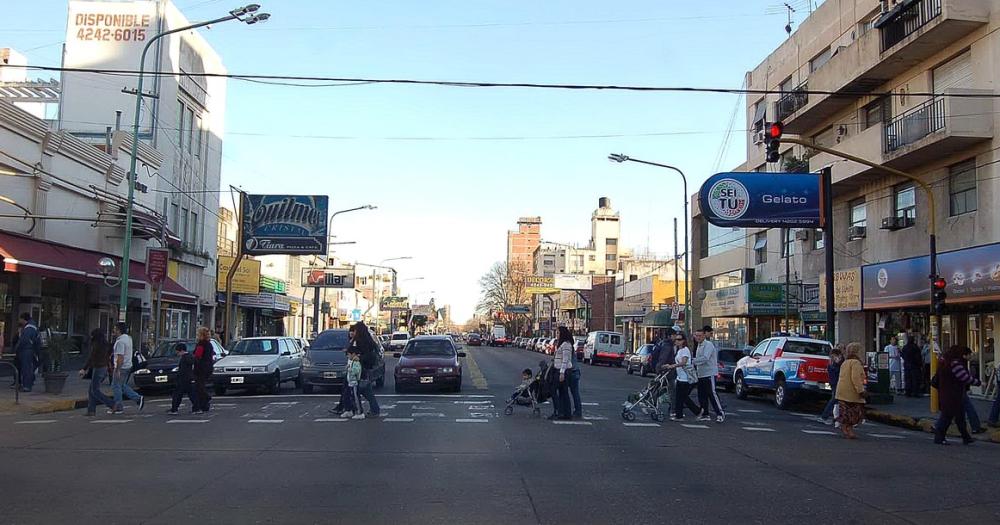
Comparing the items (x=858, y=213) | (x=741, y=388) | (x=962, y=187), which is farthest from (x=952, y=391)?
(x=858, y=213)

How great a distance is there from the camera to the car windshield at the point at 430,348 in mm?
23359

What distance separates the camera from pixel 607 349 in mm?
47938

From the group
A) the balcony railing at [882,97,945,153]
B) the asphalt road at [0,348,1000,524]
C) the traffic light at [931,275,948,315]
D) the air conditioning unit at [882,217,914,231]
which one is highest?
the balcony railing at [882,97,945,153]

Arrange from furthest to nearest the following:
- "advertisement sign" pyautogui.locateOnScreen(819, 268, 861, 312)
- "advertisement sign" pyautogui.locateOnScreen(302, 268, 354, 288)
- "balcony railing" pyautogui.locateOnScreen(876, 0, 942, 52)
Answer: "advertisement sign" pyautogui.locateOnScreen(302, 268, 354, 288) → "advertisement sign" pyautogui.locateOnScreen(819, 268, 861, 312) → "balcony railing" pyautogui.locateOnScreen(876, 0, 942, 52)

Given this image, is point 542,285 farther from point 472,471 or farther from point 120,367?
point 472,471

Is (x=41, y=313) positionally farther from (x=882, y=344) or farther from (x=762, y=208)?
(x=882, y=344)

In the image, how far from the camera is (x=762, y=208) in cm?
2497

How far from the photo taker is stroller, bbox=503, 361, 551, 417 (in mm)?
16906

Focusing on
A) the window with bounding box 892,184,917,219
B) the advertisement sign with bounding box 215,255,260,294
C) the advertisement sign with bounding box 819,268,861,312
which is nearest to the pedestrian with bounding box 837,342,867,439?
the window with bounding box 892,184,917,219

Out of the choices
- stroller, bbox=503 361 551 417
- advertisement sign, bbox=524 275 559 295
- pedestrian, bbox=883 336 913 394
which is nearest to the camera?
stroller, bbox=503 361 551 417

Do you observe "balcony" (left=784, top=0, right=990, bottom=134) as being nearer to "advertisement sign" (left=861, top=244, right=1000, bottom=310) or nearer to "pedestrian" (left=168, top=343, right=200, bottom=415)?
"advertisement sign" (left=861, top=244, right=1000, bottom=310)

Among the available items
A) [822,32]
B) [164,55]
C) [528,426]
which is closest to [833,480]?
[528,426]

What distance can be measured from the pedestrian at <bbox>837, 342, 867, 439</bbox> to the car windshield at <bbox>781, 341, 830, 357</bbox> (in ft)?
21.8

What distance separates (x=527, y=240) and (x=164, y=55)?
15353 cm
